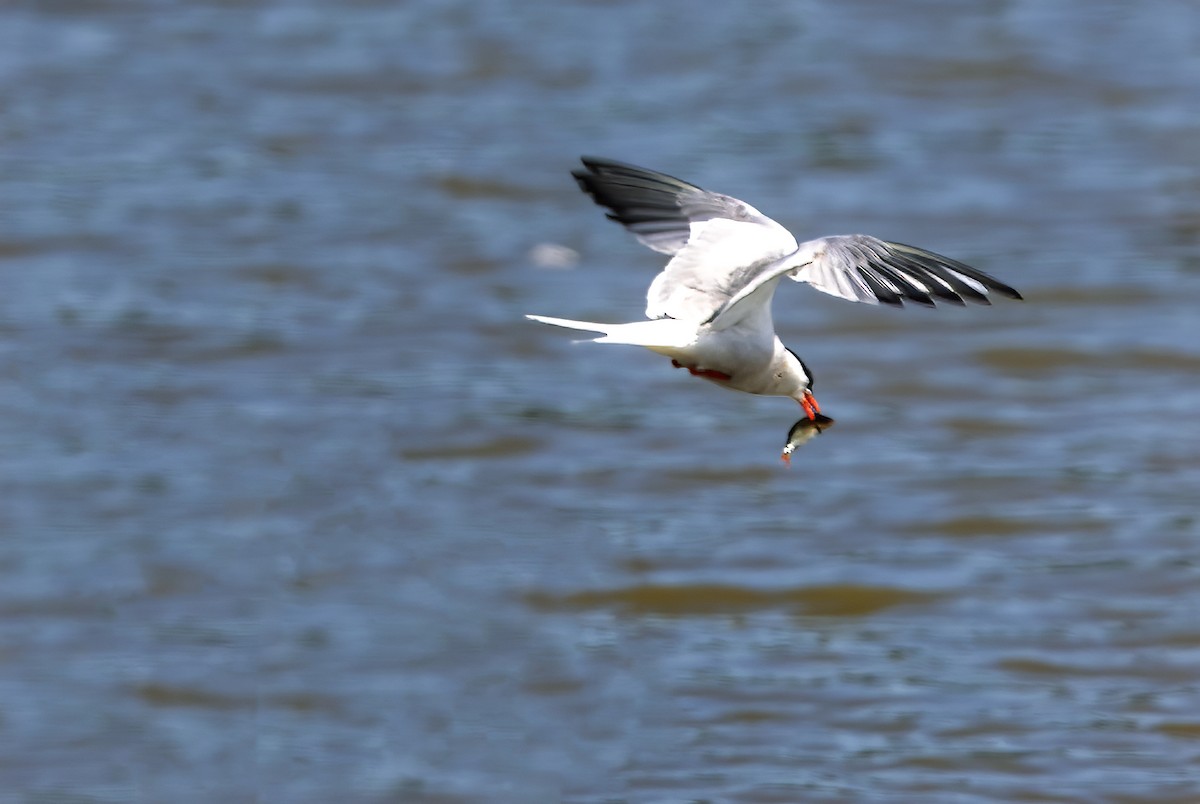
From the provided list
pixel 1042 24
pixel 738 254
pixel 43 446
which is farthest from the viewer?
pixel 1042 24

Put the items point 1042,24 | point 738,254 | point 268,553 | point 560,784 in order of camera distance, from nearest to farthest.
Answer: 1. point 738,254
2. point 560,784
3. point 268,553
4. point 1042,24

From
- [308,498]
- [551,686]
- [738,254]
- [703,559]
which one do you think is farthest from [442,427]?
[738,254]

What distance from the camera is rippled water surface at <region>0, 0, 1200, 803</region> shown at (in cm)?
789

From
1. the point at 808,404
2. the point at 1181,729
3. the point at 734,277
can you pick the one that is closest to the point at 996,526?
the point at 1181,729

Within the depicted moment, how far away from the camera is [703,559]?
9.30 meters

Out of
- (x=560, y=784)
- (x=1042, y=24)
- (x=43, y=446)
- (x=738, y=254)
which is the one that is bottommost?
(x=560, y=784)

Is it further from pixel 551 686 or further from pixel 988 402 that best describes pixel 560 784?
pixel 988 402

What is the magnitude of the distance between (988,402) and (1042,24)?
5370 millimetres

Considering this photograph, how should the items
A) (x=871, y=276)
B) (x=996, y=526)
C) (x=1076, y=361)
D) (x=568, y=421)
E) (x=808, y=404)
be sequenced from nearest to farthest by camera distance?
(x=871, y=276), (x=808, y=404), (x=996, y=526), (x=568, y=421), (x=1076, y=361)

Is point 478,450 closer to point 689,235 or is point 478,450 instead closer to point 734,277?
point 689,235

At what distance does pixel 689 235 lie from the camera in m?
6.09

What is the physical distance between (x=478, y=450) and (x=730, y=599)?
194 cm

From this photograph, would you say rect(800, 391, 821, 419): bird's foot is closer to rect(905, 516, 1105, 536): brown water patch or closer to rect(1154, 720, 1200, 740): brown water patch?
rect(1154, 720, 1200, 740): brown water patch

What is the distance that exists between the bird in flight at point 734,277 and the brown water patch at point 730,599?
2.90 meters
